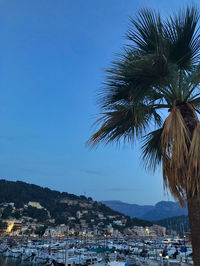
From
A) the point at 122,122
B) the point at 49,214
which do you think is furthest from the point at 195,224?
the point at 49,214

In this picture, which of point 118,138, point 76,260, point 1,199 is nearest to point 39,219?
point 1,199

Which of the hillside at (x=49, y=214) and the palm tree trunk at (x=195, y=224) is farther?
the hillside at (x=49, y=214)

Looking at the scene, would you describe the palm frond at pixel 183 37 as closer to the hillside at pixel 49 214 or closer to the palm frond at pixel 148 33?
the palm frond at pixel 148 33

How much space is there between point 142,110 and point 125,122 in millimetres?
460

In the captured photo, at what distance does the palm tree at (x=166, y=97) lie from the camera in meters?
3.25

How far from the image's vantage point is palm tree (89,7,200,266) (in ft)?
10.7

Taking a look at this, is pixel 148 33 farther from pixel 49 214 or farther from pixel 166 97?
pixel 49 214

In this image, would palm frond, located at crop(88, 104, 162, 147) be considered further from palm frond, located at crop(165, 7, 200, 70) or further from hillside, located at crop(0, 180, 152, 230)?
hillside, located at crop(0, 180, 152, 230)

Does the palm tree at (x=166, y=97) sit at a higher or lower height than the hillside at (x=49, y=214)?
higher

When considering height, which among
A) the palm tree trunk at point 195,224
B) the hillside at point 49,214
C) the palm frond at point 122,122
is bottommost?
the hillside at point 49,214

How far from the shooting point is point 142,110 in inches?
153

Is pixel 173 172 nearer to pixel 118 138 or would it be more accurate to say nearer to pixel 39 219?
pixel 118 138

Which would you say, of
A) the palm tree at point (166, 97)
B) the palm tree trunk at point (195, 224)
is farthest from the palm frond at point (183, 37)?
the palm tree trunk at point (195, 224)

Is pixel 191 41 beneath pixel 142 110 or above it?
above
